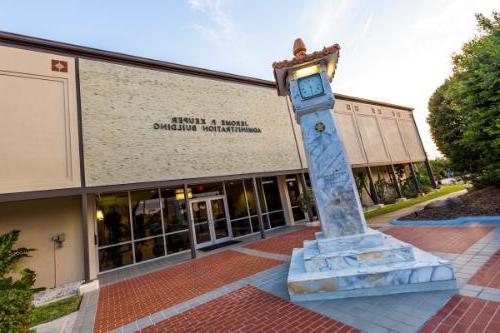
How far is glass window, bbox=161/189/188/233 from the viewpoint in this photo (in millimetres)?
12273

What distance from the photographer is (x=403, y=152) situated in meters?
23.8

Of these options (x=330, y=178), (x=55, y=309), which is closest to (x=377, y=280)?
(x=330, y=178)

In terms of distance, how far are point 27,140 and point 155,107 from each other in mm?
4928

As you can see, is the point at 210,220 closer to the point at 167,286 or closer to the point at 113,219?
the point at 113,219

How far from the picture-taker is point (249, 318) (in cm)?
414

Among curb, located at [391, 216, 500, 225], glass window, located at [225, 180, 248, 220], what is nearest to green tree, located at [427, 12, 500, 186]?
curb, located at [391, 216, 500, 225]

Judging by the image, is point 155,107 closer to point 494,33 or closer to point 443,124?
point 494,33

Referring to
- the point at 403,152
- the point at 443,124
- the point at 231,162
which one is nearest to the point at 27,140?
the point at 231,162

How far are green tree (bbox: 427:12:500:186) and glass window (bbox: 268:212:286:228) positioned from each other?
34.1 feet

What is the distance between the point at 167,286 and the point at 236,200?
27.0ft

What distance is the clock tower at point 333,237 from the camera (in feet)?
13.8

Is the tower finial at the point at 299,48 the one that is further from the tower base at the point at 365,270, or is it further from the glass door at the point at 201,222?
the glass door at the point at 201,222

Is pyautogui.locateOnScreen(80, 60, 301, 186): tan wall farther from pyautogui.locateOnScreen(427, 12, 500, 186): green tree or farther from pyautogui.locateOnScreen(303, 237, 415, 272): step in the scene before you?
pyautogui.locateOnScreen(427, 12, 500, 186): green tree

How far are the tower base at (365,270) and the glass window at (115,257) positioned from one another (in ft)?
29.8
